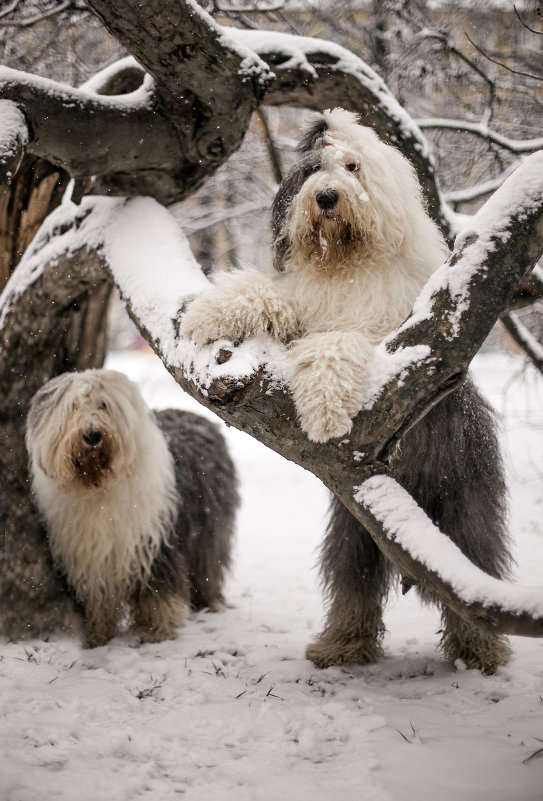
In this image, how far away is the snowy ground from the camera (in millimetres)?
1976

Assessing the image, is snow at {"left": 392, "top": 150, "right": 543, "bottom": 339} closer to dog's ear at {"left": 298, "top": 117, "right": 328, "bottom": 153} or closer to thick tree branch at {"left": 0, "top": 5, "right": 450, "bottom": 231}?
dog's ear at {"left": 298, "top": 117, "right": 328, "bottom": 153}

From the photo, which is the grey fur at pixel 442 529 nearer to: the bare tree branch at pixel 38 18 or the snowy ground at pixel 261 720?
the snowy ground at pixel 261 720

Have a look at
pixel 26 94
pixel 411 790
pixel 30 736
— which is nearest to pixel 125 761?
pixel 30 736

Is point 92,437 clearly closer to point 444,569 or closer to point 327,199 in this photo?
point 327,199

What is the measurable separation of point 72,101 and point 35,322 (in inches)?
46.3

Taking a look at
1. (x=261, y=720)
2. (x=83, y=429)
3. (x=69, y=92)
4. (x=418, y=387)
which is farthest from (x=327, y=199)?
(x=261, y=720)

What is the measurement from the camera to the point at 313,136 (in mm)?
2430

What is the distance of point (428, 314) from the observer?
1911mm

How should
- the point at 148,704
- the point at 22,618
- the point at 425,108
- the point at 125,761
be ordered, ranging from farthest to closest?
the point at 425,108, the point at 22,618, the point at 148,704, the point at 125,761

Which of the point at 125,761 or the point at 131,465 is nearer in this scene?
the point at 125,761

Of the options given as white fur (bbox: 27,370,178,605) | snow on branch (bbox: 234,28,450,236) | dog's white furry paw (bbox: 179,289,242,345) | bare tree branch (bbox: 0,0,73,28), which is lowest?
white fur (bbox: 27,370,178,605)

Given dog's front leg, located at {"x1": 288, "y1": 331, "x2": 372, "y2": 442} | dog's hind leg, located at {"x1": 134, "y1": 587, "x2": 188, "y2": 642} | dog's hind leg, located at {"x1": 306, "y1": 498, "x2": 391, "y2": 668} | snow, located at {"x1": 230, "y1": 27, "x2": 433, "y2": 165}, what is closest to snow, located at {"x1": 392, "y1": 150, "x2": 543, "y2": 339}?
dog's front leg, located at {"x1": 288, "y1": 331, "x2": 372, "y2": 442}

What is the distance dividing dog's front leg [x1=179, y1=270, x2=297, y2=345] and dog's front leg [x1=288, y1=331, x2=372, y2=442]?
21cm

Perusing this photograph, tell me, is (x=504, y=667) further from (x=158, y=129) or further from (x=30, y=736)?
(x=158, y=129)
